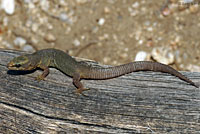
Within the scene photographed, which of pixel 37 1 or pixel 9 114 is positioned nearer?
pixel 9 114

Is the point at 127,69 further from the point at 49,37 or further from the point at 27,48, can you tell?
the point at 27,48

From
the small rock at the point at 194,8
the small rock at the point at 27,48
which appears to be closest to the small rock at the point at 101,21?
the small rock at the point at 27,48

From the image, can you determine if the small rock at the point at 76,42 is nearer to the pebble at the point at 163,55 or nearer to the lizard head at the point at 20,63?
the pebble at the point at 163,55

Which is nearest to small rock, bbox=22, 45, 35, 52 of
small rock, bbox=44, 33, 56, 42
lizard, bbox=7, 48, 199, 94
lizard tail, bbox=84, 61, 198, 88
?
small rock, bbox=44, 33, 56, 42

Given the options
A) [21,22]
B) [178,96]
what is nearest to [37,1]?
[21,22]

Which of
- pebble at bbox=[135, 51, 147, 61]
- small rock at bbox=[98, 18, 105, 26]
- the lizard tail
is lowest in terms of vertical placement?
the lizard tail

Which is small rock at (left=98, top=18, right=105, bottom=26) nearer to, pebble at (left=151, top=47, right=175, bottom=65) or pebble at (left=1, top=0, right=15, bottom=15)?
pebble at (left=151, top=47, right=175, bottom=65)

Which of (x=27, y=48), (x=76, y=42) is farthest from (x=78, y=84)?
(x=27, y=48)

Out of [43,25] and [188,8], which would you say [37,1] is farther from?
[188,8]
